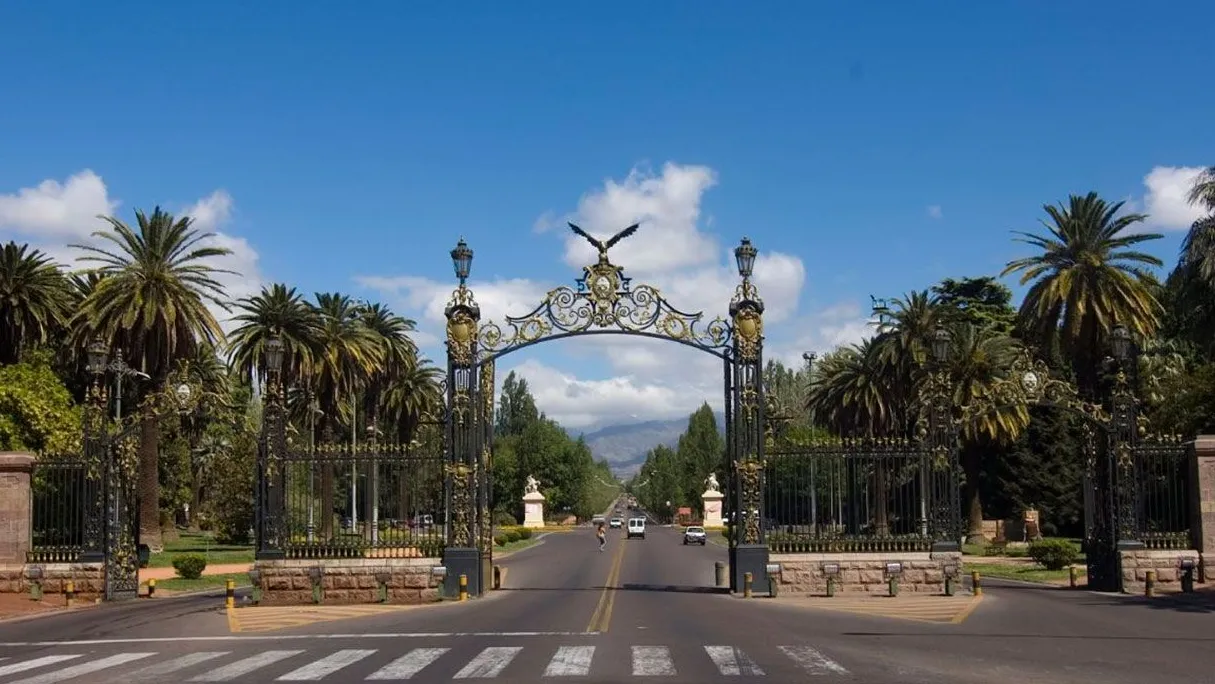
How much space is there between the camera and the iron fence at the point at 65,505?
29875 millimetres

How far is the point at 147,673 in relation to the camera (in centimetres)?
1574

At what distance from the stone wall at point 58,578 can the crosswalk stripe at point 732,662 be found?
1816 cm

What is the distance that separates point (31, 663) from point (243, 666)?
11.0 feet

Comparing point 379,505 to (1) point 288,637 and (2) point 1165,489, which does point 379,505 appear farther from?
(2) point 1165,489

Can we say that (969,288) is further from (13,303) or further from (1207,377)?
(13,303)

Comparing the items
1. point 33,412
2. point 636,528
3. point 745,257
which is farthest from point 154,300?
point 636,528

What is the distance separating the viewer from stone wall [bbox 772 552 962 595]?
2877 centimetres

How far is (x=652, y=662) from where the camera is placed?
16.2 meters

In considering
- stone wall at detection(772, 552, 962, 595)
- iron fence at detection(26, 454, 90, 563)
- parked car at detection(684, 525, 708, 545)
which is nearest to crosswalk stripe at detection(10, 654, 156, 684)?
iron fence at detection(26, 454, 90, 563)

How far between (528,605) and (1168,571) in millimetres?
14735

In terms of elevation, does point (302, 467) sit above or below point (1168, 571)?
above

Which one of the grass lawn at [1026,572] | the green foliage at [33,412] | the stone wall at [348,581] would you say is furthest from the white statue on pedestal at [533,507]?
the stone wall at [348,581]

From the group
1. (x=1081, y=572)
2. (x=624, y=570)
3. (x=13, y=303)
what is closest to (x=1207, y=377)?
(x=1081, y=572)

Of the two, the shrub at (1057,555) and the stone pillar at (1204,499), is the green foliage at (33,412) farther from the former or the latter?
the stone pillar at (1204,499)
